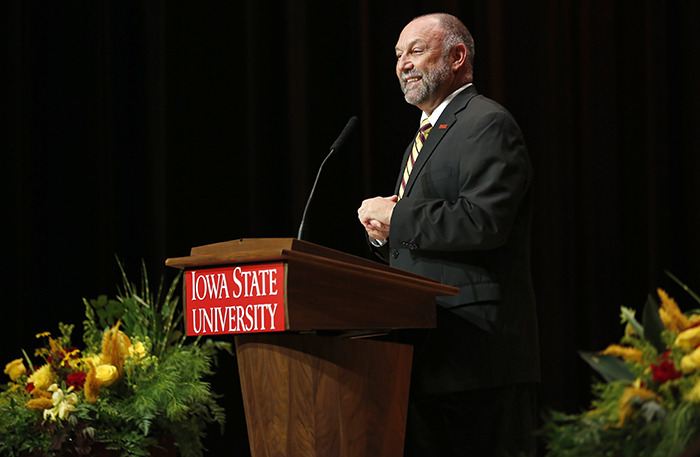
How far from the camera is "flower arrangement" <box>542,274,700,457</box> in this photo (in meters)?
1.11

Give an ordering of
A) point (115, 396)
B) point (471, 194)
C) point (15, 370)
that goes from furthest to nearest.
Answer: point (15, 370)
point (115, 396)
point (471, 194)

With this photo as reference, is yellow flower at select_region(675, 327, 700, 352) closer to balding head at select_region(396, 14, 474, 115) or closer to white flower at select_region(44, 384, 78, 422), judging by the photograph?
balding head at select_region(396, 14, 474, 115)

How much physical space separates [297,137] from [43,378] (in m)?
1.47

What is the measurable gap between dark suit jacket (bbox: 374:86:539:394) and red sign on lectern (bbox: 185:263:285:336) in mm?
475

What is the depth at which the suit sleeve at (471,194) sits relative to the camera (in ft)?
5.98

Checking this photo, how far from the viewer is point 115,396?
228 centimetres

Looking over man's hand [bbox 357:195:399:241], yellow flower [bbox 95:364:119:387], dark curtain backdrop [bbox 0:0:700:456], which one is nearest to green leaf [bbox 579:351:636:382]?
man's hand [bbox 357:195:399:241]

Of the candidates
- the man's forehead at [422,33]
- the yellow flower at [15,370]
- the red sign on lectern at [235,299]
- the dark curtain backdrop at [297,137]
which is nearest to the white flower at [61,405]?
the yellow flower at [15,370]

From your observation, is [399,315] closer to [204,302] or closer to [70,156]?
[204,302]

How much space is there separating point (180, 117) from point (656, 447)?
276 centimetres

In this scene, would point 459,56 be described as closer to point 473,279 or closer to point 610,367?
point 473,279

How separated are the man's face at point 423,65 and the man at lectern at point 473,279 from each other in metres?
0.20

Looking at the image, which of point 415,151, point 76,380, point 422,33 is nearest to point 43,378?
point 76,380

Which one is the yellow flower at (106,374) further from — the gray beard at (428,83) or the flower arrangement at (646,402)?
the flower arrangement at (646,402)
